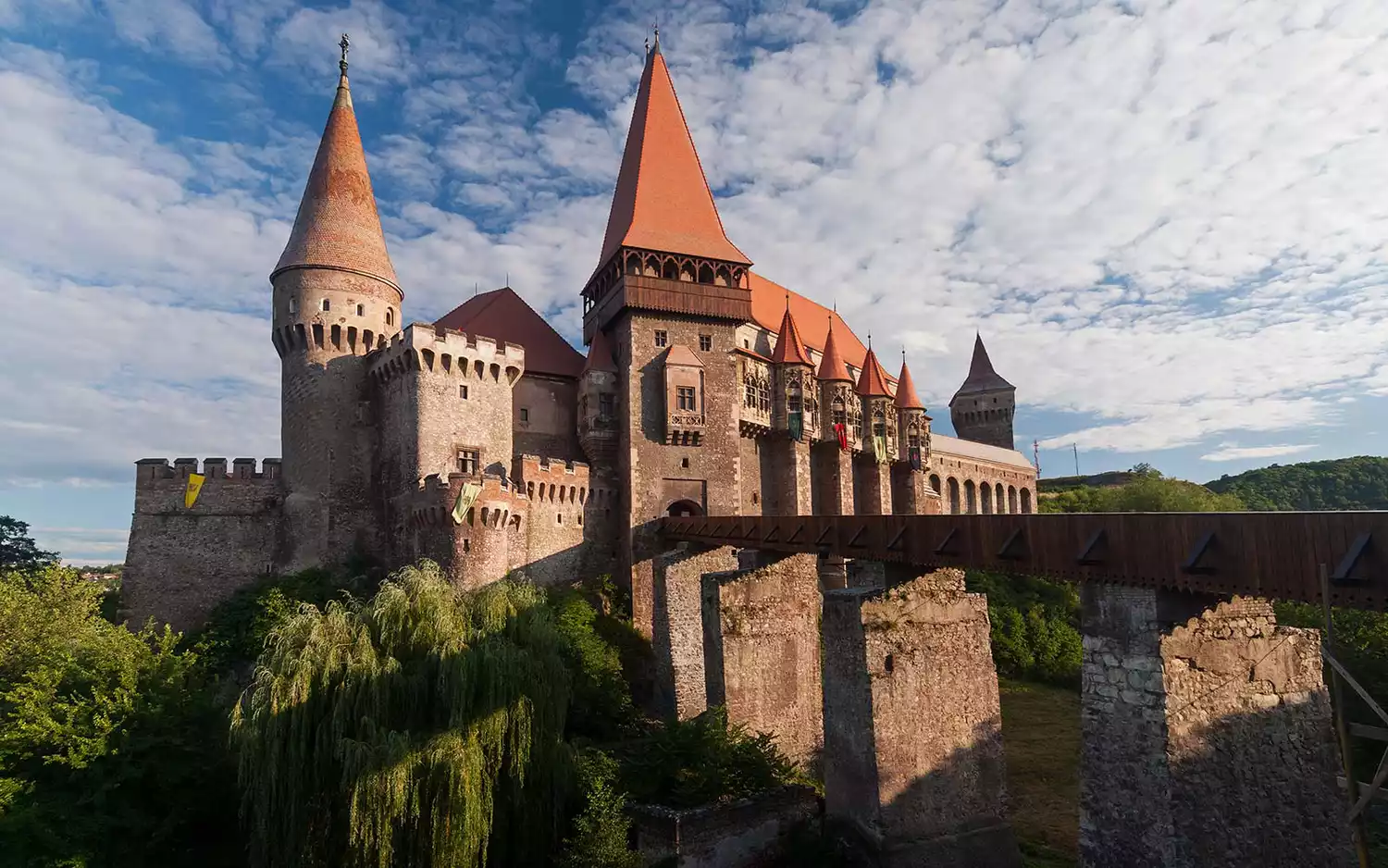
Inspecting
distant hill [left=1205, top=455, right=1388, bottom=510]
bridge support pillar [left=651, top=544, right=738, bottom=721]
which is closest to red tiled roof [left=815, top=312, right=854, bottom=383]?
bridge support pillar [left=651, top=544, right=738, bottom=721]

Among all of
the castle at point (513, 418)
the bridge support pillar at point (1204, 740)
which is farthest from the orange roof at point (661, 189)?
the bridge support pillar at point (1204, 740)

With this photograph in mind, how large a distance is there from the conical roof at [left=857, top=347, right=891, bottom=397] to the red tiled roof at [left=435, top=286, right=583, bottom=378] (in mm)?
14824

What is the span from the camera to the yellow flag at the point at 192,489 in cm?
2456

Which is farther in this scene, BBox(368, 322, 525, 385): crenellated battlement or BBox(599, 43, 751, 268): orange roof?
BBox(599, 43, 751, 268): orange roof

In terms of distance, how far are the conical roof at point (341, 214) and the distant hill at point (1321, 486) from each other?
7210 centimetres

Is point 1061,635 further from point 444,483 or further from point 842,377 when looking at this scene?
point 444,483

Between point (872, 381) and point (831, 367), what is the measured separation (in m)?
3.68

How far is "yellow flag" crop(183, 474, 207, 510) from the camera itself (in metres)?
24.6

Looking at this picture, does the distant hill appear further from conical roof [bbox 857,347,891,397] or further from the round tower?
the round tower

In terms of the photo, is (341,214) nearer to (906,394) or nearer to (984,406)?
(906,394)

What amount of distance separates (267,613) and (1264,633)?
925 inches

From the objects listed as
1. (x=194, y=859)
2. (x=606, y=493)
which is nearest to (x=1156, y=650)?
(x=194, y=859)

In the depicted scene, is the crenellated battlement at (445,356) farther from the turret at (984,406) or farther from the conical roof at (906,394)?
the turret at (984,406)

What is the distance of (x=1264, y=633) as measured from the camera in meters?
9.33
